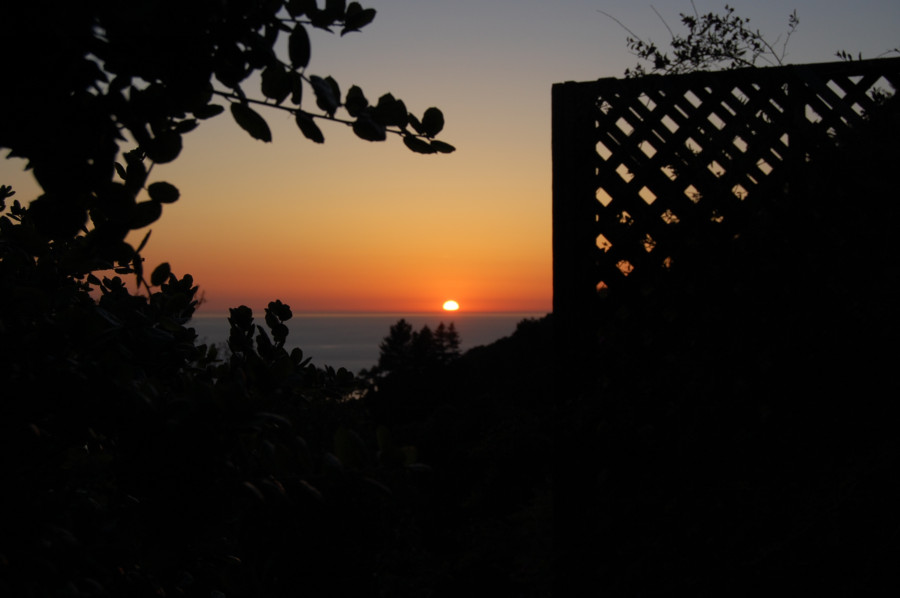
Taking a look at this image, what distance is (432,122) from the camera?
1.32 meters

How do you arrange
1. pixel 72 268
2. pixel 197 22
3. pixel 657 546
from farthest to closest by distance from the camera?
pixel 657 546, pixel 72 268, pixel 197 22

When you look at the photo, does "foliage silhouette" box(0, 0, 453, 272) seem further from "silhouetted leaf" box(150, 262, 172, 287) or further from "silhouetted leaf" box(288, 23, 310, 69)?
"silhouetted leaf" box(150, 262, 172, 287)

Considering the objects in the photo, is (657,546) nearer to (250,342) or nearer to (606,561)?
(606,561)

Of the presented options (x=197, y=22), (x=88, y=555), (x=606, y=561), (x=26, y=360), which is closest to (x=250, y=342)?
(x=26, y=360)

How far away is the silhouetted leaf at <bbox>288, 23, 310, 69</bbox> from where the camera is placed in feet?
3.73

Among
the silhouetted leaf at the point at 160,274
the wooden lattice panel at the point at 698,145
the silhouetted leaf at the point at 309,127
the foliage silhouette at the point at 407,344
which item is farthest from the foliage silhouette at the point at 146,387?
the foliage silhouette at the point at 407,344

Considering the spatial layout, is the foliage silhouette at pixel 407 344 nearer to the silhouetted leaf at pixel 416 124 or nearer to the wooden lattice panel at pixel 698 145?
the wooden lattice panel at pixel 698 145

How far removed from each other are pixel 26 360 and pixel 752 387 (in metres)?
2.89

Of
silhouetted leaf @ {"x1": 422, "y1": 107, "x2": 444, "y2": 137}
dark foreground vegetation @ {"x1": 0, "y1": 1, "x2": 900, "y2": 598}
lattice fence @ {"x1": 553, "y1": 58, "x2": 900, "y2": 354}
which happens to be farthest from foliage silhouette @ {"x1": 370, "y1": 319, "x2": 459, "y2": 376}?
silhouetted leaf @ {"x1": 422, "y1": 107, "x2": 444, "y2": 137}

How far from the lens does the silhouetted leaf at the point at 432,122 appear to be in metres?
1.32

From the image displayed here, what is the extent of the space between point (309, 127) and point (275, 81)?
10 centimetres

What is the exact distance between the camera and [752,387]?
10.1 ft

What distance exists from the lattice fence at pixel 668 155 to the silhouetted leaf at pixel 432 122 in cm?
227

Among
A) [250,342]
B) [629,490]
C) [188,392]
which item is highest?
[250,342]
